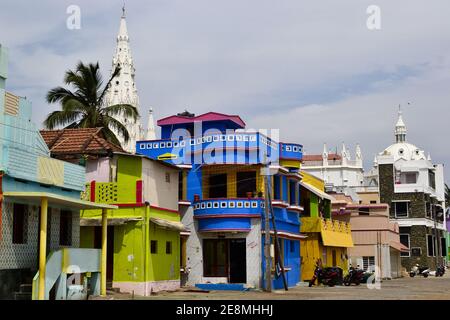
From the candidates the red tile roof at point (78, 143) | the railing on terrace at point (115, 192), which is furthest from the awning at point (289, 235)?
the red tile roof at point (78, 143)

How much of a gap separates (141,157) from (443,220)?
65155 millimetres

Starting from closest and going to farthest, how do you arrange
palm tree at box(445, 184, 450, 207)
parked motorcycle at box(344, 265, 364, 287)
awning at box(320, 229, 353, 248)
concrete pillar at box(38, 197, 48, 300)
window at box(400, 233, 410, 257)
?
concrete pillar at box(38, 197, 48, 300) < parked motorcycle at box(344, 265, 364, 287) < awning at box(320, 229, 353, 248) < window at box(400, 233, 410, 257) < palm tree at box(445, 184, 450, 207)

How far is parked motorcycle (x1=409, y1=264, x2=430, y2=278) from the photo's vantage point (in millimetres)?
65438

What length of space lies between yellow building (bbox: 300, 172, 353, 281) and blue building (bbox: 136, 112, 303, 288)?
4649mm

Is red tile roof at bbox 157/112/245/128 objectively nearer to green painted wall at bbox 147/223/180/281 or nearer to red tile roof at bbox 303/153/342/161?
green painted wall at bbox 147/223/180/281

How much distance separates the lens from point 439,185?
94.3m

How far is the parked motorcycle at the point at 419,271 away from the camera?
6544 centimetres

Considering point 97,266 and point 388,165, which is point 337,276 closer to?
point 97,266

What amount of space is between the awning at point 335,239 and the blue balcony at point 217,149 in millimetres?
8218

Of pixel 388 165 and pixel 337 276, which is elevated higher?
pixel 388 165

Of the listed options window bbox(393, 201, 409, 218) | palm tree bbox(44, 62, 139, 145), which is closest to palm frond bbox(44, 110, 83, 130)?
palm tree bbox(44, 62, 139, 145)

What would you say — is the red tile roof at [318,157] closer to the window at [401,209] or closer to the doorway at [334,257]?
the window at [401,209]
